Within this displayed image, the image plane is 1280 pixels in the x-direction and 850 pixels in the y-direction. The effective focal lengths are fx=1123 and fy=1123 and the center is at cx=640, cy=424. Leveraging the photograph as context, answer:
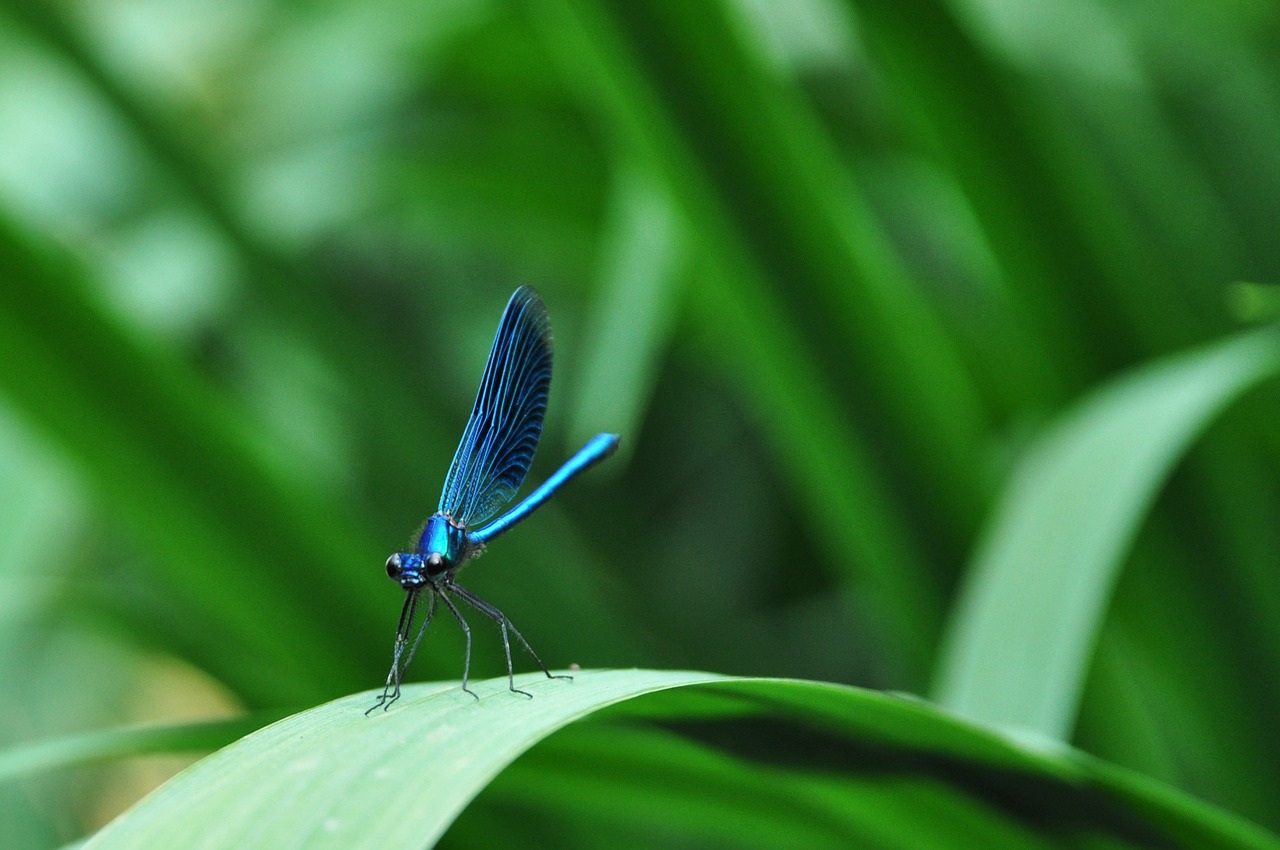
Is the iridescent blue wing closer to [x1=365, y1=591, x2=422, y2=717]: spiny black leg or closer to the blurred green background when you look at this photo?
[x1=365, y1=591, x2=422, y2=717]: spiny black leg

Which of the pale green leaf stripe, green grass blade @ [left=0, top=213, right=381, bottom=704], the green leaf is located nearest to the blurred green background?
green grass blade @ [left=0, top=213, right=381, bottom=704]

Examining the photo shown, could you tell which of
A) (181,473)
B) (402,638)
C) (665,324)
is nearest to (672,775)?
(402,638)

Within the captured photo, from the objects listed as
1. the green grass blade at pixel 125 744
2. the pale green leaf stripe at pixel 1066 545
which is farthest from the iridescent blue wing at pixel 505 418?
the pale green leaf stripe at pixel 1066 545

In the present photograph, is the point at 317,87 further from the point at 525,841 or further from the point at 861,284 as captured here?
the point at 525,841

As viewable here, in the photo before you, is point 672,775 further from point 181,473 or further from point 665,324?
point 665,324

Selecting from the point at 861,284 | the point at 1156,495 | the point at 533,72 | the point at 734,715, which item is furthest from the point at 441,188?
the point at 734,715

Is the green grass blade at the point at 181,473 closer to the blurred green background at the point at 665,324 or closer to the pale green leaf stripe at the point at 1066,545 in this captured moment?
the blurred green background at the point at 665,324

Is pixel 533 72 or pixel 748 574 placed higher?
pixel 533 72
